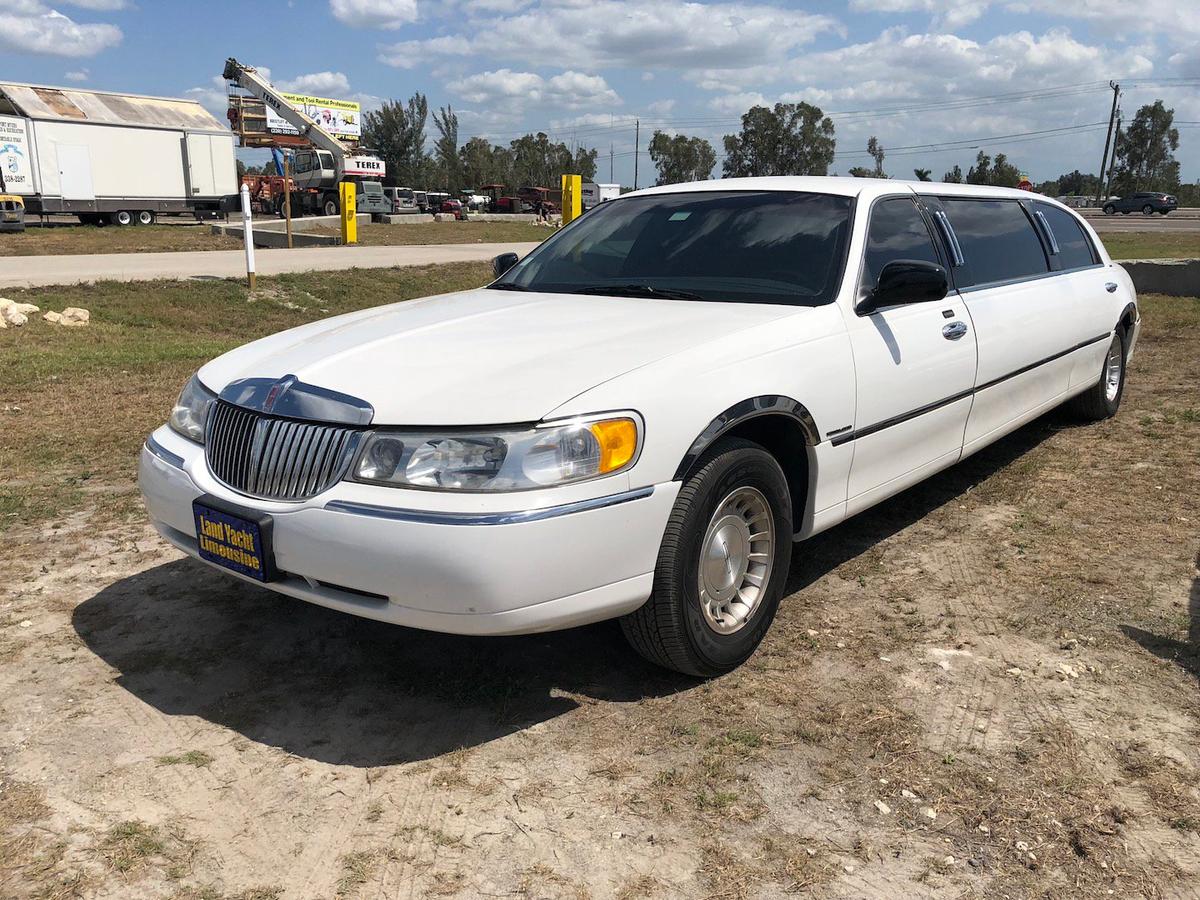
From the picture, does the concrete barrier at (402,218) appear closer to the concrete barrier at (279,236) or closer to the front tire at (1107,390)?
the concrete barrier at (279,236)

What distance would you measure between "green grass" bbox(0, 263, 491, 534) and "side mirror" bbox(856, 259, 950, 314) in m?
3.68

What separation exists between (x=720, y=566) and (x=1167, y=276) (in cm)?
1353

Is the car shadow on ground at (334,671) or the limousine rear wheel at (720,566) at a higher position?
the limousine rear wheel at (720,566)

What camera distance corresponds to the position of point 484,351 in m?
3.11

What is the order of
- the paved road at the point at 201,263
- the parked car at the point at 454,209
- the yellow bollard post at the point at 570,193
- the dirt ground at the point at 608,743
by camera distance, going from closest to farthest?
1. the dirt ground at the point at 608,743
2. the paved road at the point at 201,263
3. the yellow bollard post at the point at 570,193
4. the parked car at the point at 454,209

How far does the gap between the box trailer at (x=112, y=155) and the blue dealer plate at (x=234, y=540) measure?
30.9m

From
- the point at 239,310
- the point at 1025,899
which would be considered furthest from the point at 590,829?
the point at 239,310

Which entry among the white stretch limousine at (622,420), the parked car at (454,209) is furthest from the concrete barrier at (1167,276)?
the parked car at (454,209)

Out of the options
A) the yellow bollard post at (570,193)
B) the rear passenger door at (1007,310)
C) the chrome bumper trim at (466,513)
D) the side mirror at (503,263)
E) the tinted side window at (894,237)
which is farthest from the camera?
the yellow bollard post at (570,193)

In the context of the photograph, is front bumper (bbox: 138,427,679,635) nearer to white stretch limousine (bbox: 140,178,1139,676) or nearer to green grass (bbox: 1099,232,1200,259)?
white stretch limousine (bbox: 140,178,1139,676)

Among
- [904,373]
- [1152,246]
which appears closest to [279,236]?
[1152,246]

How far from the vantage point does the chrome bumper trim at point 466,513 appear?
253 centimetres

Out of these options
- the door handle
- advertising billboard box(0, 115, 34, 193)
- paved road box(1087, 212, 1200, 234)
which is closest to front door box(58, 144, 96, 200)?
advertising billboard box(0, 115, 34, 193)

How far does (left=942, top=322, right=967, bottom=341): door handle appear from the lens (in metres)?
4.17
